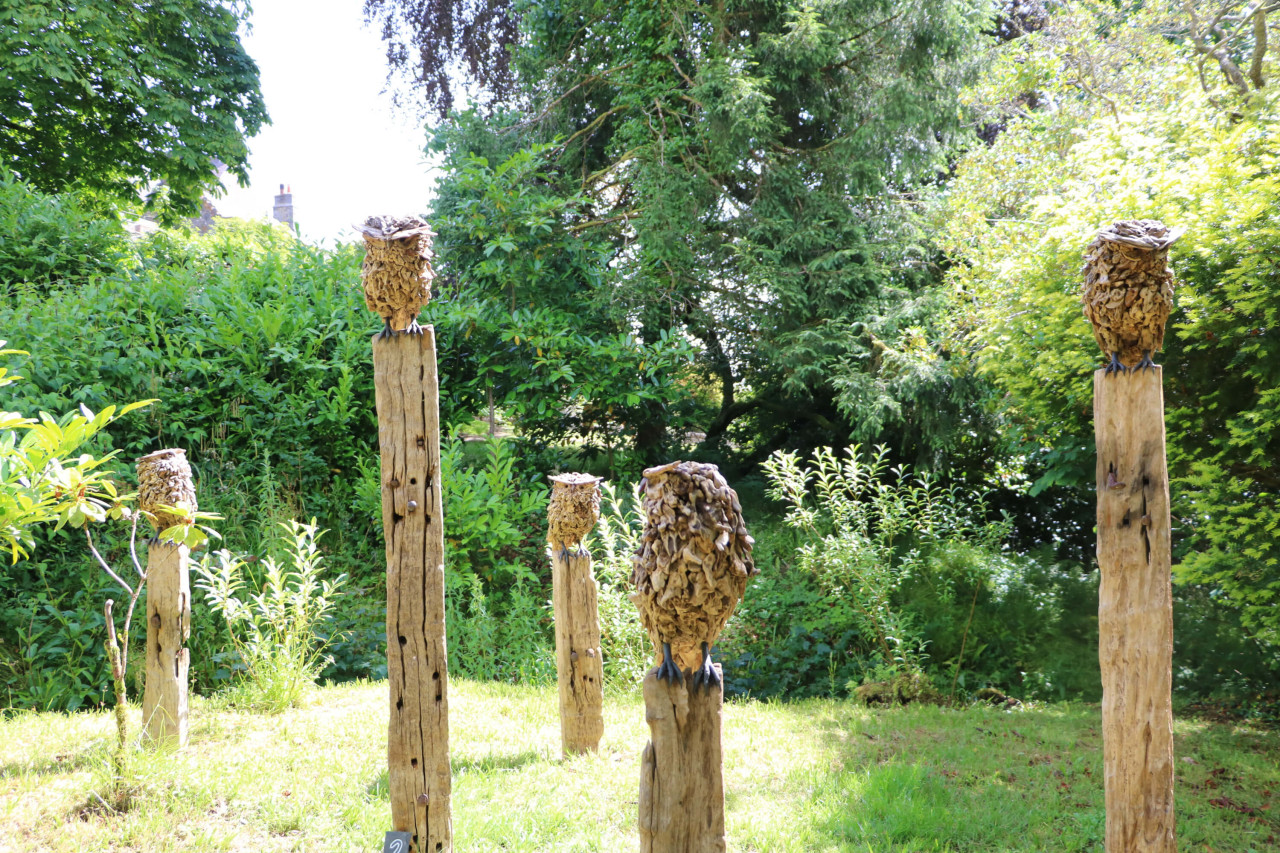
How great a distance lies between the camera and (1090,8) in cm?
779

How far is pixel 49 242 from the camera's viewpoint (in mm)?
8398

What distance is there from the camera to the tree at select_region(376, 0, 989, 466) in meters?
7.89

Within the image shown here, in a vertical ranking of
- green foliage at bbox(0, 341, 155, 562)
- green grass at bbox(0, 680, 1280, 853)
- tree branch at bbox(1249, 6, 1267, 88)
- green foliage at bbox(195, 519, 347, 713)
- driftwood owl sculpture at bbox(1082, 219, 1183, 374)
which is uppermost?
tree branch at bbox(1249, 6, 1267, 88)

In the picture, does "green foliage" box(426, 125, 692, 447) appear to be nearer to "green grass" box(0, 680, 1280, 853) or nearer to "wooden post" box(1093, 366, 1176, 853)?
"green grass" box(0, 680, 1280, 853)

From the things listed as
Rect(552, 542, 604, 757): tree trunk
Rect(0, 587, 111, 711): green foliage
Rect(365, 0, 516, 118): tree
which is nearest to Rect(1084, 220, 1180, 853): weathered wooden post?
Rect(552, 542, 604, 757): tree trunk

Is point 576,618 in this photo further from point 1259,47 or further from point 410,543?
point 1259,47

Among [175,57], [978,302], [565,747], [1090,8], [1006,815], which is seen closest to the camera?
[1006,815]

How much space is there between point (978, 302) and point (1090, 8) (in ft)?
11.3

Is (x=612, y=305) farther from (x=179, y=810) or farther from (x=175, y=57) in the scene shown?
(x=175, y=57)

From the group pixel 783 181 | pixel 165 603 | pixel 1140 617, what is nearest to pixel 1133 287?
pixel 1140 617

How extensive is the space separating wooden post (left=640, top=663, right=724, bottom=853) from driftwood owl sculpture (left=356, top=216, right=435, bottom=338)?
1.90 meters

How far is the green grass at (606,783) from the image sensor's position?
3.41 m

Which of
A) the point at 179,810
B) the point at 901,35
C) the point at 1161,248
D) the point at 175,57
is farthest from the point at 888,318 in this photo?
the point at 175,57

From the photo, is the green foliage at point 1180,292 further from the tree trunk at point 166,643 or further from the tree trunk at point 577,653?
the tree trunk at point 166,643
